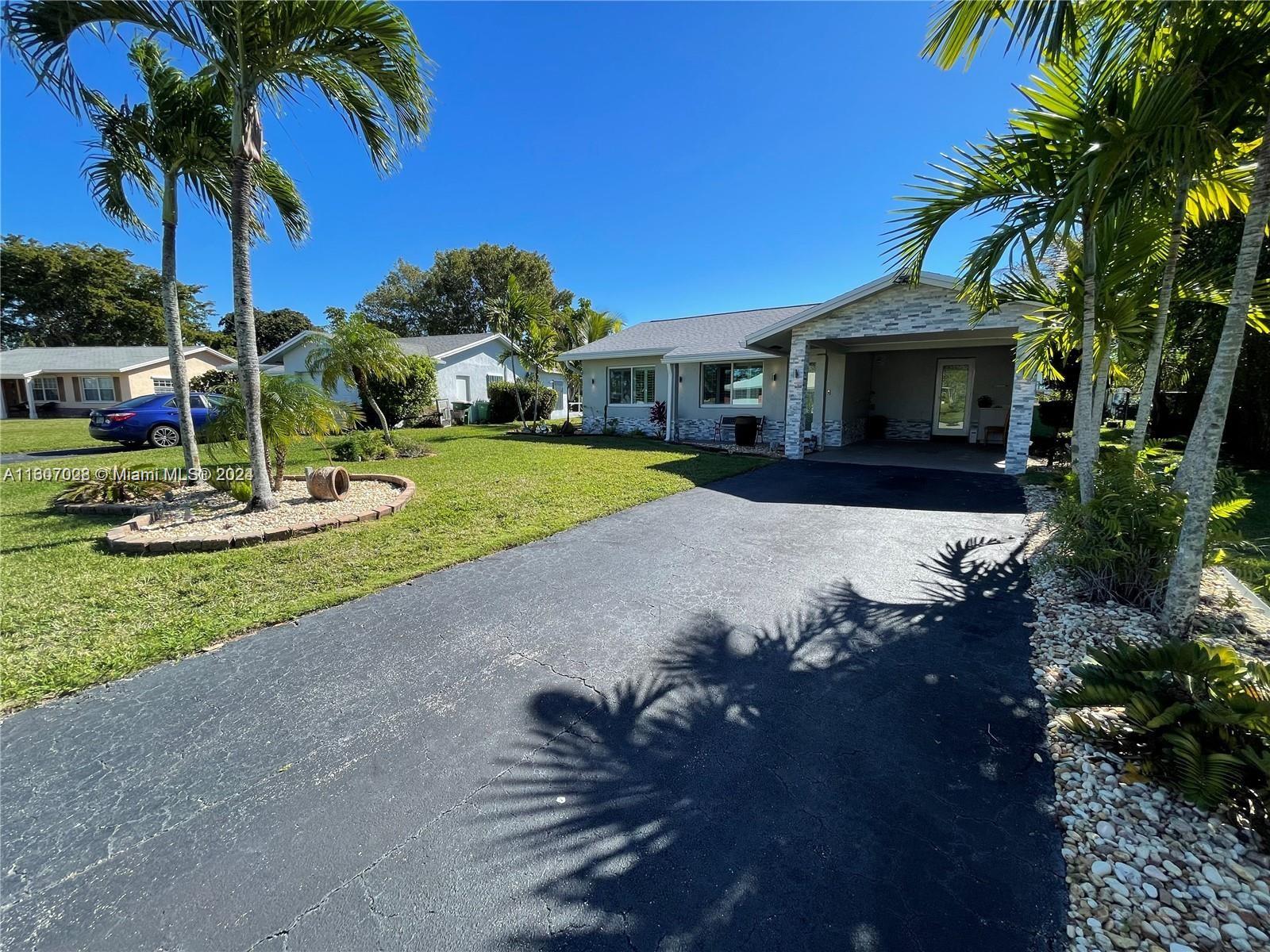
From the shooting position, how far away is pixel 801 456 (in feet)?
41.1

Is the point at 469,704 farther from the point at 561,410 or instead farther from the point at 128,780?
the point at 561,410

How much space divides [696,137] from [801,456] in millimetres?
8094

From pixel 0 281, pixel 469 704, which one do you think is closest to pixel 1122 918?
pixel 469 704

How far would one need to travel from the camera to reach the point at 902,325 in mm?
10750

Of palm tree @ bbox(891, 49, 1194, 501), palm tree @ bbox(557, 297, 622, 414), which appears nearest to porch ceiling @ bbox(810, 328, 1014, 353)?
palm tree @ bbox(891, 49, 1194, 501)

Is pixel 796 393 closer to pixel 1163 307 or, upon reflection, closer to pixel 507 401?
pixel 1163 307

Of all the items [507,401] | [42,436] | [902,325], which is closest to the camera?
[902,325]

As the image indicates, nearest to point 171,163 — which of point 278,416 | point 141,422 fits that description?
point 278,416

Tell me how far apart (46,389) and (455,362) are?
23788 mm

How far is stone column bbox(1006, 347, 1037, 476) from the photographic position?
9.98 m

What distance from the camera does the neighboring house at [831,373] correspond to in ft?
35.2

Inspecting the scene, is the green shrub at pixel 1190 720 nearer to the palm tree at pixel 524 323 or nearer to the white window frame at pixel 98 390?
the palm tree at pixel 524 323

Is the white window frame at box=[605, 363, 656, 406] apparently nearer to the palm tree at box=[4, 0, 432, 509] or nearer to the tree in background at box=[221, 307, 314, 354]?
the palm tree at box=[4, 0, 432, 509]

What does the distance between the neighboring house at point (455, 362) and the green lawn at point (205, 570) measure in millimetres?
13964
